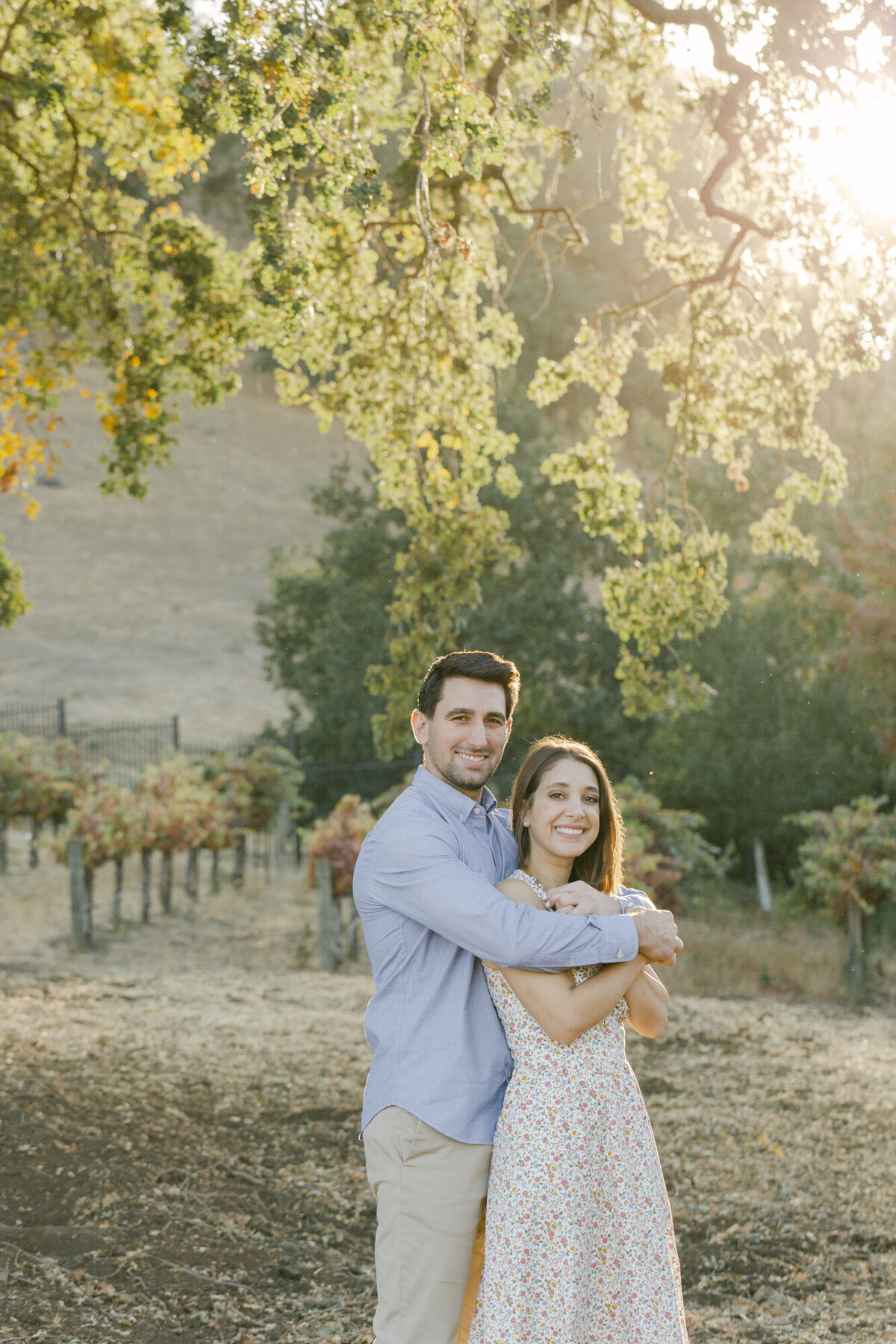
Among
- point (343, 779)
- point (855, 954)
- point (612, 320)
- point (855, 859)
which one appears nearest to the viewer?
point (612, 320)

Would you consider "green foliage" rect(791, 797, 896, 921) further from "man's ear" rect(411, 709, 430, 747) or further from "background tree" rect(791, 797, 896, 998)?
"man's ear" rect(411, 709, 430, 747)

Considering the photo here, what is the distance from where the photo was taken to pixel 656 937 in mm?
2586

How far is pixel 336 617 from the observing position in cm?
1909

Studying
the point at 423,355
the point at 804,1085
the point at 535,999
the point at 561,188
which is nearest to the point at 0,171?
the point at 423,355

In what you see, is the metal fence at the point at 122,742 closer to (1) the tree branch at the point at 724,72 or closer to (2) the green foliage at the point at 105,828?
(2) the green foliage at the point at 105,828

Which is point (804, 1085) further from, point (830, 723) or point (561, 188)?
point (561, 188)

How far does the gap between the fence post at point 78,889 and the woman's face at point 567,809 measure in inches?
387

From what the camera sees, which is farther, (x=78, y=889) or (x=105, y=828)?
(x=105, y=828)

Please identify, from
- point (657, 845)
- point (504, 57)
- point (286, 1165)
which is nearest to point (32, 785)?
point (657, 845)

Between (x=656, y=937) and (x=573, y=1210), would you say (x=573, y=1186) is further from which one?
(x=656, y=937)

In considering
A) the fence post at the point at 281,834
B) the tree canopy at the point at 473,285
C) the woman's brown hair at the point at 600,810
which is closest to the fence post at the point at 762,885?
the fence post at the point at 281,834

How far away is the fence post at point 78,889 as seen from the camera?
38.4 ft

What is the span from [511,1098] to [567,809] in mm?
641

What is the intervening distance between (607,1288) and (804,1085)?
18.0ft
